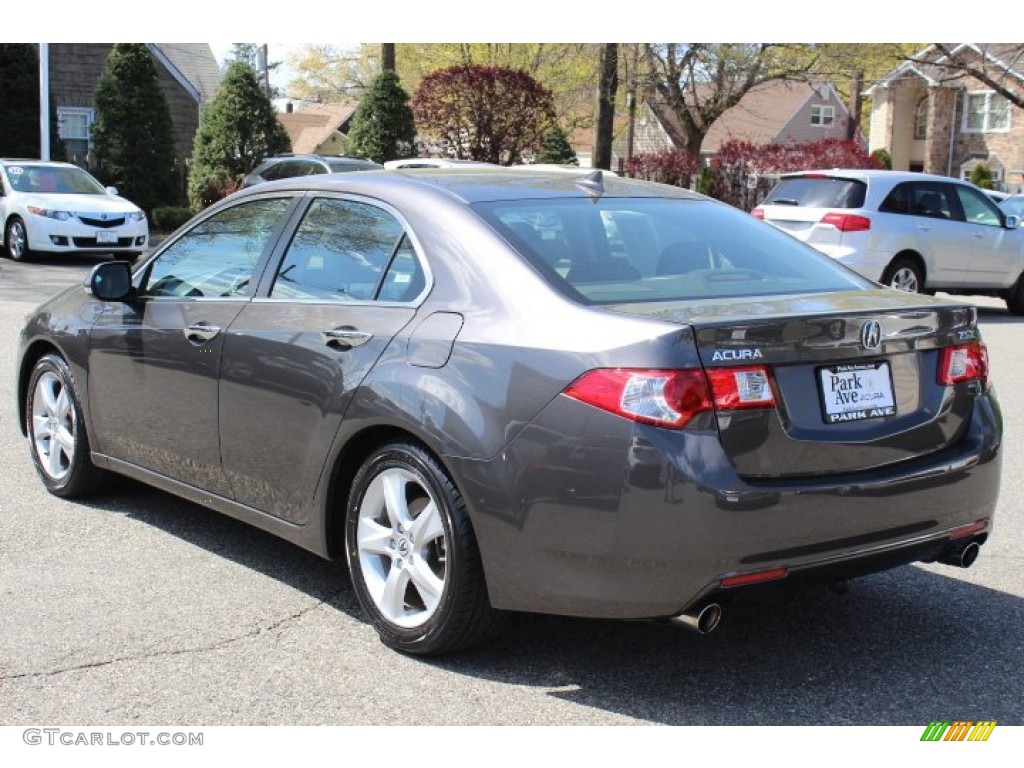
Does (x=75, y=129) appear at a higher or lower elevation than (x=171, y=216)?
higher

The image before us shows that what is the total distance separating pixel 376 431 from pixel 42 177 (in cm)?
1825

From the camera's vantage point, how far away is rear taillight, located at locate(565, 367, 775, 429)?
3.69 metres

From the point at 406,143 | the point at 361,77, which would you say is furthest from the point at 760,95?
the point at 406,143

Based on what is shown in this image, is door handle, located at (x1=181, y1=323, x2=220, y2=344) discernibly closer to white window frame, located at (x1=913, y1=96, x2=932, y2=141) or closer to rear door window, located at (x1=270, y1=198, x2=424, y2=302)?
rear door window, located at (x1=270, y1=198, x2=424, y2=302)

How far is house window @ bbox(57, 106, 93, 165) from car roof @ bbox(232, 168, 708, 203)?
32.9m

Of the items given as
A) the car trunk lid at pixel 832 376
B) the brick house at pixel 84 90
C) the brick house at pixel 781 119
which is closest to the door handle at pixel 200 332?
the car trunk lid at pixel 832 376

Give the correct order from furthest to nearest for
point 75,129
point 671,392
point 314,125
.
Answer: point 314,125 → point 75,129 → point 671,392

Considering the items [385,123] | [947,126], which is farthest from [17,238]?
[947,126]

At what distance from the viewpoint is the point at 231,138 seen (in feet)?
94.8

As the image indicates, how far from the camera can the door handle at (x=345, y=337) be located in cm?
448

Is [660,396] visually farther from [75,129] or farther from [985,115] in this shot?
[985,115]

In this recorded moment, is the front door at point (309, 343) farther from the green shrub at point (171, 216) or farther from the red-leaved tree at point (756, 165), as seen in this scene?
the green shrub at point (171, 216)

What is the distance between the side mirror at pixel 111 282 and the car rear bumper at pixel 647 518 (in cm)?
234

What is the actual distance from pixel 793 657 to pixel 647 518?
3.55 ft
